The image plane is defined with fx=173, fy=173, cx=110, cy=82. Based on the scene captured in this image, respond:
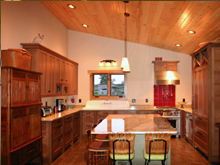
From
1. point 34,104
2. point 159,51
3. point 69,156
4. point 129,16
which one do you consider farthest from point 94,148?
point 159,51

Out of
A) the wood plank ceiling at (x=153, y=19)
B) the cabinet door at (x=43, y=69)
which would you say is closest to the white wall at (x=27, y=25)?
the wood plank ceiling at (x=153, y=19)

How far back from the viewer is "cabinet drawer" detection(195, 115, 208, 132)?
375 cm

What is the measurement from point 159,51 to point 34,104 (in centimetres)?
450

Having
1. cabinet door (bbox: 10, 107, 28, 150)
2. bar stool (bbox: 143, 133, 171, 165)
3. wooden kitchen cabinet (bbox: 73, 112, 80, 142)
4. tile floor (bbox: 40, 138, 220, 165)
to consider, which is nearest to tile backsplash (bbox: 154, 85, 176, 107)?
tile floor (bbox: 40, 138, 220, 165)

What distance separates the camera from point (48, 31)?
15.7ft

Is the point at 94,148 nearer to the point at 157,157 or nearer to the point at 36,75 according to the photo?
the point at 157,157

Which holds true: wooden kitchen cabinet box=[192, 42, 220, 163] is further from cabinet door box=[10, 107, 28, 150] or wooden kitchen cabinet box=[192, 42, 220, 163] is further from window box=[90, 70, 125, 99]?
cabinet door box=[10, 107, 28, 150]

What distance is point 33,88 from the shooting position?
3158 millimetres

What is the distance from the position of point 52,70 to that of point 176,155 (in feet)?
11.7

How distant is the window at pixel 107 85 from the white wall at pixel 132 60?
23 cm

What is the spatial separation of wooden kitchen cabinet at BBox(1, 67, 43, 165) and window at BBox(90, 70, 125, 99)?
3103 mm

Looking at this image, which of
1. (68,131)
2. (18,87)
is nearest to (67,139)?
(68,131)

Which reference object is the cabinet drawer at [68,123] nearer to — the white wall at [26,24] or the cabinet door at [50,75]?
the cabinet door at [50,75]

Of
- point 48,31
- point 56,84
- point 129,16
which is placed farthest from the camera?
point 48,31
